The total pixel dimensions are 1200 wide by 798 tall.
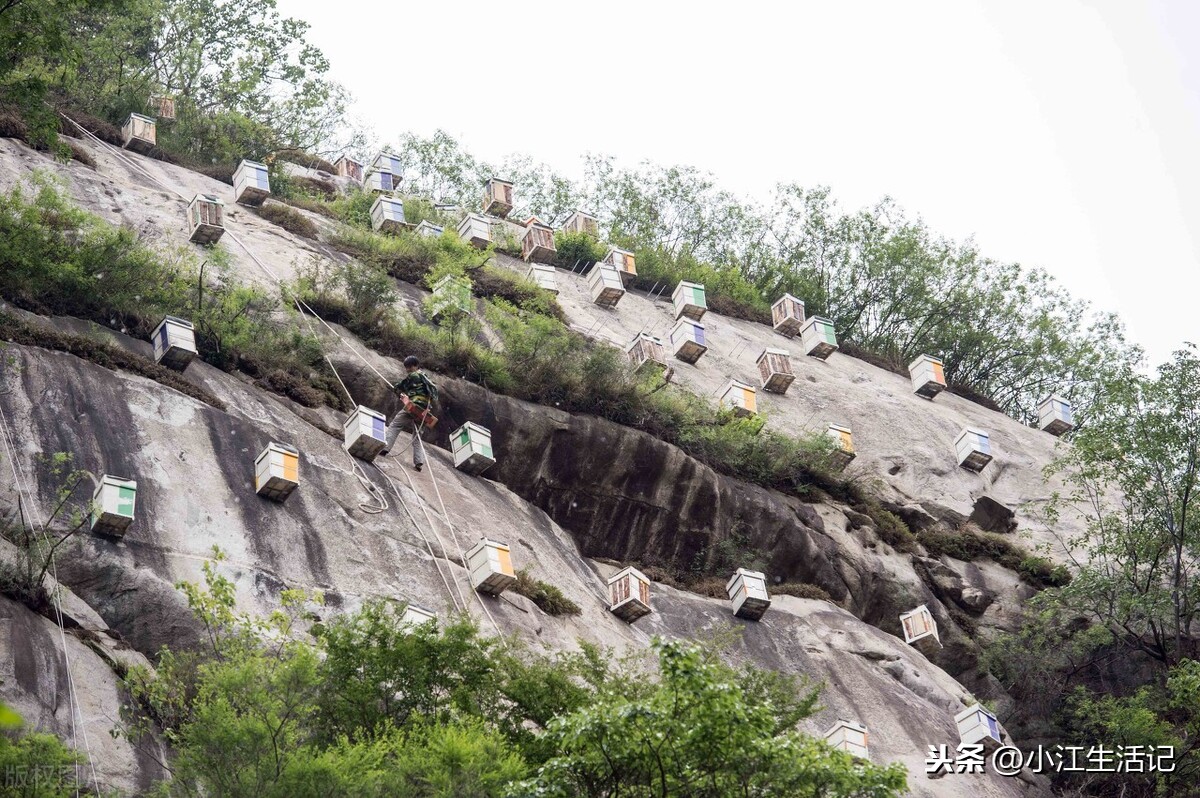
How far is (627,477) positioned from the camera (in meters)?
25.3

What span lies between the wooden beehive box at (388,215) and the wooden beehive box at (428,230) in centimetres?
53

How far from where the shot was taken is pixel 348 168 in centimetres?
3562

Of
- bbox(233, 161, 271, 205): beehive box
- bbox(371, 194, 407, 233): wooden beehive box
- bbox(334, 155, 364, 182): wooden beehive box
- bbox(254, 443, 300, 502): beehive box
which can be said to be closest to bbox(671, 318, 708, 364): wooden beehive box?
bbox(371, 194, 407, 233): wooden beehive box

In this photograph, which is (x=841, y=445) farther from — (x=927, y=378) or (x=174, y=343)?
(x=174, y=343)

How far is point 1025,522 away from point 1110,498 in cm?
209

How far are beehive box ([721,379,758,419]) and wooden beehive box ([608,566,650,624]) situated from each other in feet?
18.2

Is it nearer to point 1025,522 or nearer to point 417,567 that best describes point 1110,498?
point 1025,522

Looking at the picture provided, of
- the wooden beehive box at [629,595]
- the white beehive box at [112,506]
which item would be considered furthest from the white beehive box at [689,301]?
the white beehive box at [112,506]

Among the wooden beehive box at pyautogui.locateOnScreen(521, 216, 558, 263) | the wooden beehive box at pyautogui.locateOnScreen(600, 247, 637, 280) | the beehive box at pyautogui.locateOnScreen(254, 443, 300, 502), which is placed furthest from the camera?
the wooden beehive box at pyautogui.locateOnScreen(600, 247, 637, 280)

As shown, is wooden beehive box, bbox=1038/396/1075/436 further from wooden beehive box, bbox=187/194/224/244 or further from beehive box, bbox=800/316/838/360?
wooden beehive box, bbox=187/194/224/244

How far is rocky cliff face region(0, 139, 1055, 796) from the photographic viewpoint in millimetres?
17094

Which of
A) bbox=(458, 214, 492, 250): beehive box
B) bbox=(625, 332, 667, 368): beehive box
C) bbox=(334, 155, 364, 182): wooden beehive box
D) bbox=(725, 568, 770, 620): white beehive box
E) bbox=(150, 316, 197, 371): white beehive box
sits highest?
bbox=(458, 214, 492, 250): beehive box

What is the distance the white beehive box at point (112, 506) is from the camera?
17141mm

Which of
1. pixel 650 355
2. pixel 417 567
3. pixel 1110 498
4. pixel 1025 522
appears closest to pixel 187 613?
pixel 417 567
